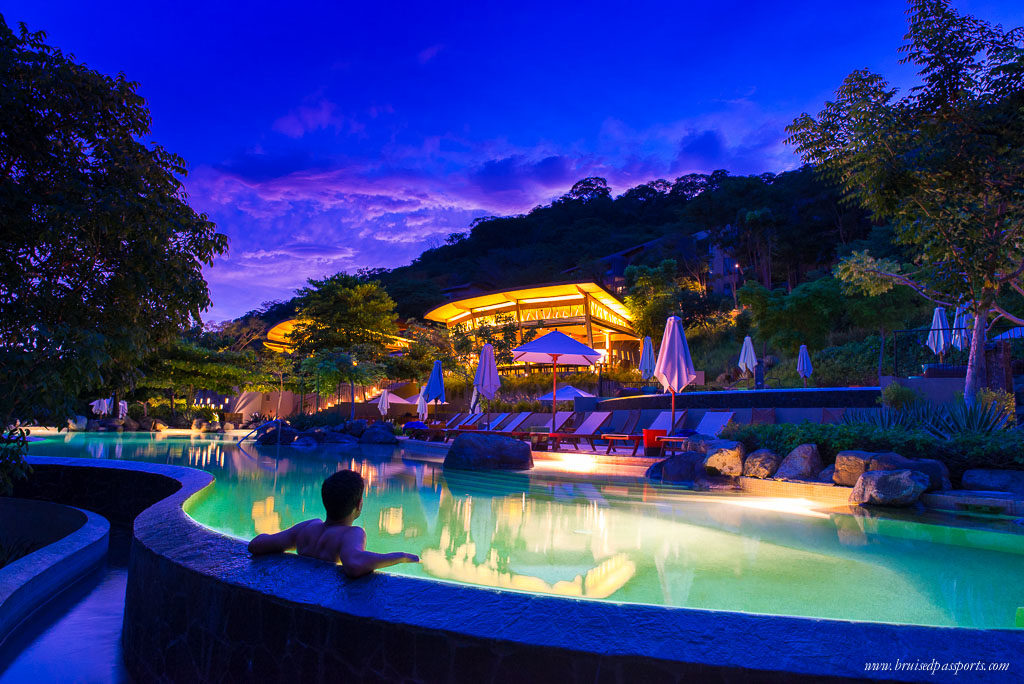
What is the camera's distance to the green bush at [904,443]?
240 inches

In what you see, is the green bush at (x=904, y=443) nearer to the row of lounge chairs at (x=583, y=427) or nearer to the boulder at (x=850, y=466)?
the boulder at (x=850, y=466)

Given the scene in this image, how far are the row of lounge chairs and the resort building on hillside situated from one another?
1286cm

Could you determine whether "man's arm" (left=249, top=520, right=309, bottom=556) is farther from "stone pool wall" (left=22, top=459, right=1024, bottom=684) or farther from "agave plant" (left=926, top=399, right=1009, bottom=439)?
"agave plant" (left=926, top=399, right=1009, bottom=439)

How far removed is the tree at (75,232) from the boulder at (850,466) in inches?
276

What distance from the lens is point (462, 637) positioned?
172cm

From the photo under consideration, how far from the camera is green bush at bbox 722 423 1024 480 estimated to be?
610cm

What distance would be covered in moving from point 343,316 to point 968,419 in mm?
30155

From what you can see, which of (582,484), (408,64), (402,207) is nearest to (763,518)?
(582,484)

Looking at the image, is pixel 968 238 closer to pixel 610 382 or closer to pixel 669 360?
pixel 669 360

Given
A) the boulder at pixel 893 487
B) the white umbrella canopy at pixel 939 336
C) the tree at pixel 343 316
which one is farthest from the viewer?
the tree at pixel 343 316

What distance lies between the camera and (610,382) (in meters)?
23.8

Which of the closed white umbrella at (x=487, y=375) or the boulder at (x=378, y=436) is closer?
the closed white umbrella at (x=487, y=375)

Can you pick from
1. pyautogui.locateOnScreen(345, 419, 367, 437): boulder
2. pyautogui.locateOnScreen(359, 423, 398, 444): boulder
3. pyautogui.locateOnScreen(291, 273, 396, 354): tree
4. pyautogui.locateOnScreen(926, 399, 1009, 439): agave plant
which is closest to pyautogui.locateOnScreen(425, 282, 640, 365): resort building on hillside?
pyautogui.locateOnScreen(291, 273, 396, 354): tree

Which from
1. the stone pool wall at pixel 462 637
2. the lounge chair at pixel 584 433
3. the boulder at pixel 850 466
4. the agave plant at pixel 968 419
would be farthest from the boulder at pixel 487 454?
the stone pool wall at pixel 462 637
